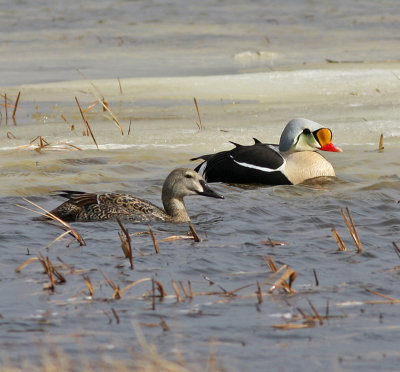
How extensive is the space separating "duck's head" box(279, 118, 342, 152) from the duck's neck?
2090mm

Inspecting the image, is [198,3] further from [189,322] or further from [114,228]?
[189,322]

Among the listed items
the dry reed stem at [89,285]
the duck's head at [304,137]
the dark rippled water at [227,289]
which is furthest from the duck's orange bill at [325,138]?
the dry reed stem at [89,285]

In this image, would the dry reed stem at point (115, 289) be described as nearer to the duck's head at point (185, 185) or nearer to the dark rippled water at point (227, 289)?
the dark rippled water at point (227, 289)

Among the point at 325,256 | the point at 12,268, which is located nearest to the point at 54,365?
the point at 12,268

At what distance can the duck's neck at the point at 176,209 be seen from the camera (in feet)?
24.4

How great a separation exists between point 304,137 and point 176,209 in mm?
2290

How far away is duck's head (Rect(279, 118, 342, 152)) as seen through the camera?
30.4ft

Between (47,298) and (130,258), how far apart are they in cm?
69

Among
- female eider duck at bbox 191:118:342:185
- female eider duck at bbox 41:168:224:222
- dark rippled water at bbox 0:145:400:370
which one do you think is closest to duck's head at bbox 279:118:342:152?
female eider duck at bbox 191:118:342:185

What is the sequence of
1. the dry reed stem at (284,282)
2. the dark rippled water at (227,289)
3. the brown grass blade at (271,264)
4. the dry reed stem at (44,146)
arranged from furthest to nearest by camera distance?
the dry reed stem at (44,146) < the brown grass blade at (271,264) < the dry reed stem at (284,282) < the dark rippled water at (227,289)

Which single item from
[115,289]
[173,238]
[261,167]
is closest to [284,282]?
[115,289]

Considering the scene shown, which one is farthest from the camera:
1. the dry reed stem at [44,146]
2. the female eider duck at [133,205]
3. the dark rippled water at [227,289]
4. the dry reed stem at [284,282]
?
the dry reed stem at [44,146]

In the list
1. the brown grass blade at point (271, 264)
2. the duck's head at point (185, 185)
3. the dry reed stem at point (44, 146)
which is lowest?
the dry reed stem at point (44, 146)

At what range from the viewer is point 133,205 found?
719cm
